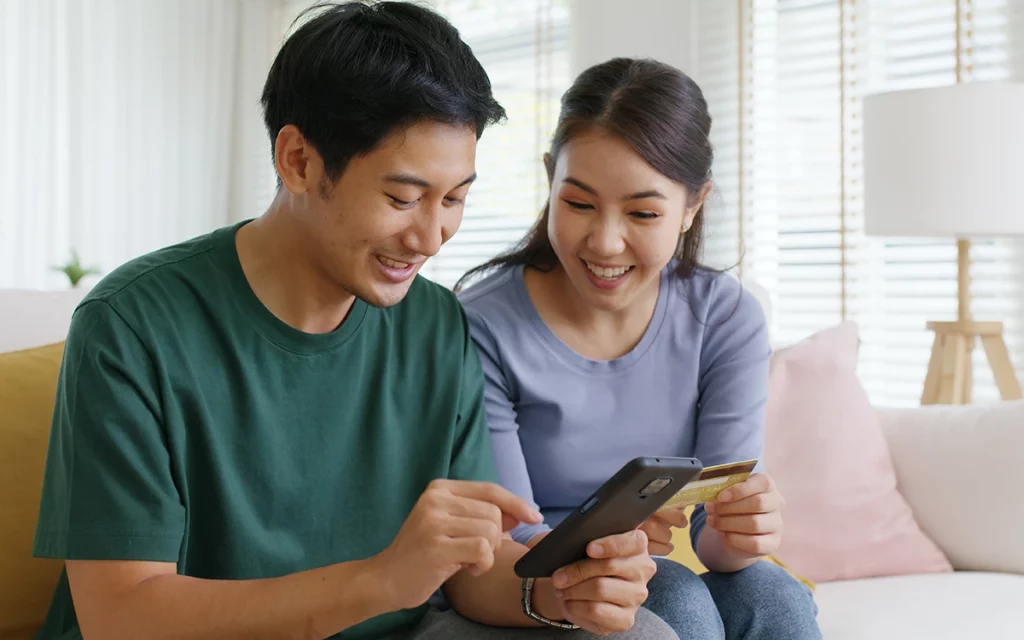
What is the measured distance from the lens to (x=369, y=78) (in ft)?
3.90

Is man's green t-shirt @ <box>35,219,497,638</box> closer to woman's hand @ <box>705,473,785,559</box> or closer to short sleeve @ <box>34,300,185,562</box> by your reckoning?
short sleeve @ <box>34,300,185,562</box>

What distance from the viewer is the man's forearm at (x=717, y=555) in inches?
56.2

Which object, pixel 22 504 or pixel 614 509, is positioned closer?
pixel 614 509

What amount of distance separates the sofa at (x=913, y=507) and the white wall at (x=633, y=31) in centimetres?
200

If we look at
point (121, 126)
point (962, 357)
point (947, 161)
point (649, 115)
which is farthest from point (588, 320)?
point (121, 126)

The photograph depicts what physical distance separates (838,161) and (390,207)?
2587 mm

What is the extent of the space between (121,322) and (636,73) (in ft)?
2.73

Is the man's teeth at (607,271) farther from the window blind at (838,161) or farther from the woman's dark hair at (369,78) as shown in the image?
the window blind at (838,161)

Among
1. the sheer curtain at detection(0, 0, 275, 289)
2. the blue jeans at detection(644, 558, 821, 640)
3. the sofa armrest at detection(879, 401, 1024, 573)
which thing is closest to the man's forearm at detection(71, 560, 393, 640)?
the blue jeans at detection(644, 558, 821, 640)

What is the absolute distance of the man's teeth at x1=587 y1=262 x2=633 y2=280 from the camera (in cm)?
155

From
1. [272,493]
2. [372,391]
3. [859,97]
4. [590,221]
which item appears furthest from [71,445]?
[859,97]

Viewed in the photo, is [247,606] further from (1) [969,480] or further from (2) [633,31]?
(2) [633,31]

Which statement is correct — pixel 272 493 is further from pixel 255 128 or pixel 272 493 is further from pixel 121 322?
pixel 255 128

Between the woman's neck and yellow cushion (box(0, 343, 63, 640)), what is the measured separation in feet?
2.34
